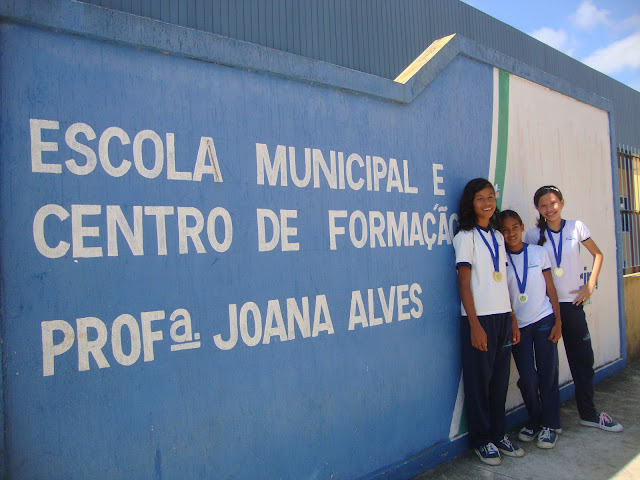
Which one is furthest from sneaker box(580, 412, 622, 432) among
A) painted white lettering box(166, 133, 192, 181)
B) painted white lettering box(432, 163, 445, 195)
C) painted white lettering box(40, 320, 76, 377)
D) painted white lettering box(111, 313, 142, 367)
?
painted white lettering box(40, 320, 76, 377)

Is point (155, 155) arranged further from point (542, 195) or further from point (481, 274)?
point (542, 195)

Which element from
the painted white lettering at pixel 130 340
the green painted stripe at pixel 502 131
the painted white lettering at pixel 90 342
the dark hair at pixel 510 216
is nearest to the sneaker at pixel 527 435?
the dark hair at pixel 510 216

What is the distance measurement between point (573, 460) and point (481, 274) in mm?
1379

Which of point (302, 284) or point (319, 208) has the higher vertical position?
point (319, 208)

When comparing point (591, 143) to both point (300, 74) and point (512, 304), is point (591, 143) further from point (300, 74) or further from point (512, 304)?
point (300, 74)

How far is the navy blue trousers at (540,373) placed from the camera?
379 centimetres

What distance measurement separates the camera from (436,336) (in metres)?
3.55

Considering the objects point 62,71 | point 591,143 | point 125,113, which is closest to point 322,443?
point 125,113

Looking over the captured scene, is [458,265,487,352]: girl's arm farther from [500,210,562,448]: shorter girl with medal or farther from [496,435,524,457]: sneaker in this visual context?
[496,435,524,457]: sneaker

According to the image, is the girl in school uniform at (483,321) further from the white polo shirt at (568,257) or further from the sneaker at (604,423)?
the sneaker at (604,423)

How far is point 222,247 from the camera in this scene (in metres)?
2.57

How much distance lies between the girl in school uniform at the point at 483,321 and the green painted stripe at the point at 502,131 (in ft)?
2.20

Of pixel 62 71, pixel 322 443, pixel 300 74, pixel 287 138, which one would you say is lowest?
pixel 322 443

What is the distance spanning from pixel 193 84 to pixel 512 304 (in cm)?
273
